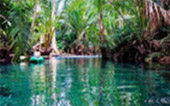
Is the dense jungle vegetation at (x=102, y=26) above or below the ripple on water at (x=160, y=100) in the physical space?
above

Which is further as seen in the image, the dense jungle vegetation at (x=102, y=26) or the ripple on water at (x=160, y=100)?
the dense jungle vegetation at (x=102, y=26)

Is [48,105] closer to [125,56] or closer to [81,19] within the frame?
[125,56]

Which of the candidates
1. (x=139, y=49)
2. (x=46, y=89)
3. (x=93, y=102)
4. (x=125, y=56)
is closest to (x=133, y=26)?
(x=139, y=49)

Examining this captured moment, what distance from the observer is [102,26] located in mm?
16859

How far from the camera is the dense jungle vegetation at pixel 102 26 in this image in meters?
12.8

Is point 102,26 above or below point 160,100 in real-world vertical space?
above

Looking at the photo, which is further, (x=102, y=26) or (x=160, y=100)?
(x=102, y=26)

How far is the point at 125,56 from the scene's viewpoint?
21.2 m

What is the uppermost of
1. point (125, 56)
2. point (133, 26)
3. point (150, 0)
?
point (150, 0)

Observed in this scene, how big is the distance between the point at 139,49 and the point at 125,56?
11.1 feet

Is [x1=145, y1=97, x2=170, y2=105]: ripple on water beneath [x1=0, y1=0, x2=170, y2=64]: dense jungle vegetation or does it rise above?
beneath

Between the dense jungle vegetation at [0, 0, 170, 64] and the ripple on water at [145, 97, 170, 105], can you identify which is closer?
the ripple on water at [145, 97, 170, 105]

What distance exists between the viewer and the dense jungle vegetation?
12799 millimetres

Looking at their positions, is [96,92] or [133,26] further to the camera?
[133,26]
